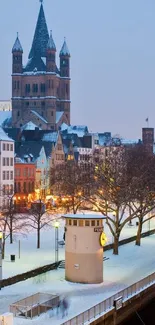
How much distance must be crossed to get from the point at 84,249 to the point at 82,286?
2.61 meters

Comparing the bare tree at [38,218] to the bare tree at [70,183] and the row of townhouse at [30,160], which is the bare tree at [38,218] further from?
the row of townhouse at [30,160]

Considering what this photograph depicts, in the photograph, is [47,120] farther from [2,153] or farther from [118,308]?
[118,308]

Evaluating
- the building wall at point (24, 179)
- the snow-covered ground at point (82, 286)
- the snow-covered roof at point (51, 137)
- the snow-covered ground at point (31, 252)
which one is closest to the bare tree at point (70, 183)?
the building wall at point (24, 179)

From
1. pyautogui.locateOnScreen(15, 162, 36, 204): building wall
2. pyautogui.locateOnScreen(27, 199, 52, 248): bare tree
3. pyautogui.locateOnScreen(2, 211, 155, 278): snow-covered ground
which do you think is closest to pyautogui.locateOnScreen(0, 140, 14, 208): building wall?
pyautogui.locateOnScreen(15, 162, 36, 204): building wall

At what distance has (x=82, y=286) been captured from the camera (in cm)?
4438

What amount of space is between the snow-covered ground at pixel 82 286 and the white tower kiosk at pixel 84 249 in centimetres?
81

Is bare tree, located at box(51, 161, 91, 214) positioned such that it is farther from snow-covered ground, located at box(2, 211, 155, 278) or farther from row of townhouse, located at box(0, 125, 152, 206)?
snow-covered ground, located at box(2, 211, 155, 278)

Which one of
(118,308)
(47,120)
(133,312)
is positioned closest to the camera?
(118,308)

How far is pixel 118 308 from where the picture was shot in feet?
124

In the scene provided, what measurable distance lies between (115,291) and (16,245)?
19792 mm

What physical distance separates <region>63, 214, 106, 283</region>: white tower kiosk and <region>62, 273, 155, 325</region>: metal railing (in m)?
3.46

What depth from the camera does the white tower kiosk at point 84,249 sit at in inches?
1788

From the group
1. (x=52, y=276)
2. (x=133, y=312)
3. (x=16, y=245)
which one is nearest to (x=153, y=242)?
(x=16, y=245)

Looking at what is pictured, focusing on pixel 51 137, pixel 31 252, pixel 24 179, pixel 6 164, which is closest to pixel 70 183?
pixel 6 164
